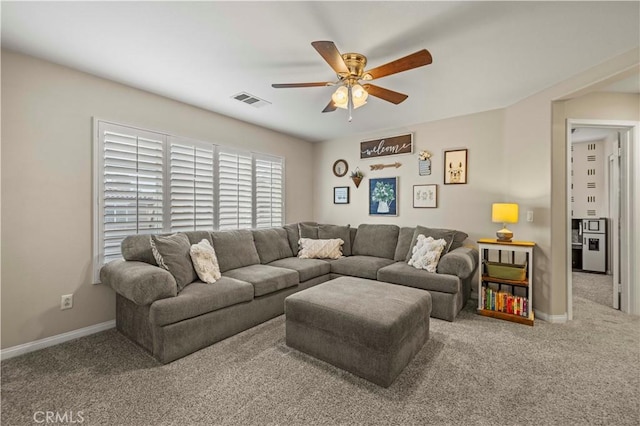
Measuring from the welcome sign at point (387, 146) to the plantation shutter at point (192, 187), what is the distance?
2.48m

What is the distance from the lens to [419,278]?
3268 millimetres

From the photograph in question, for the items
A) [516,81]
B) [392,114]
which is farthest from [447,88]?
[392,114]

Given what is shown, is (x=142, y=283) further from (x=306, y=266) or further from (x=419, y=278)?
(x=419, y=278)

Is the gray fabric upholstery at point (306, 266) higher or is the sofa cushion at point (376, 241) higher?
the sofa cushion at point (376, 241)

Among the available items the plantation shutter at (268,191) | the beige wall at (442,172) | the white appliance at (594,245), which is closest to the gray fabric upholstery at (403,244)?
the beige wall at (442,172)

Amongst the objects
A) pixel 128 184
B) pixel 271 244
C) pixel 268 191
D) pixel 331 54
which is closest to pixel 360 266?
pixel 271 244

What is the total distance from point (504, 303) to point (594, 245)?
3833mm

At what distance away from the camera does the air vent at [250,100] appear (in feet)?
10.6

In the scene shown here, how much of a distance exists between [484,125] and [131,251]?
4.45m

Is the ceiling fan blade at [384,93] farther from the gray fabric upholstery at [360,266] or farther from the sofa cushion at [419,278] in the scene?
the gray fabric upholstery at [360,266]

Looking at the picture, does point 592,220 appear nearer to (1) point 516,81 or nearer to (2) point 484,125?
(2) point 484,125

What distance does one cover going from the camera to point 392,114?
3.91 meters

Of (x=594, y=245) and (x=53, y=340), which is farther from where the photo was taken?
(x=594, y=245)

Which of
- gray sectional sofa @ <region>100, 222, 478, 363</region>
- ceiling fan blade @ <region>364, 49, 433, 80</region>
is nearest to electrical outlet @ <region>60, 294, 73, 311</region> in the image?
gray sectional sofa @ <region>100, 222, 478, 363</region>
